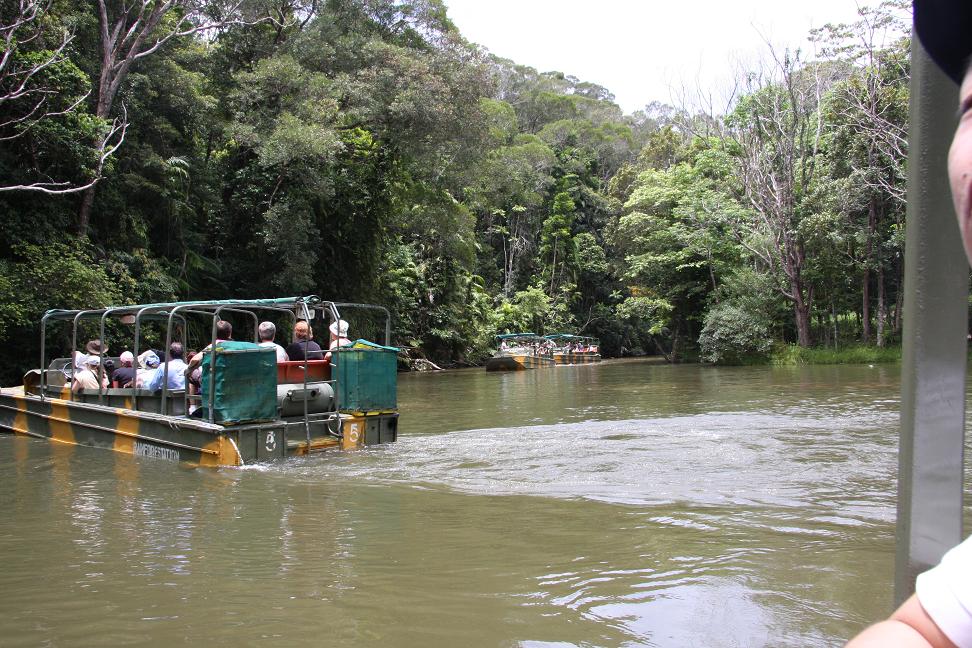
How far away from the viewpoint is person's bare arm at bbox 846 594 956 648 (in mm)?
875

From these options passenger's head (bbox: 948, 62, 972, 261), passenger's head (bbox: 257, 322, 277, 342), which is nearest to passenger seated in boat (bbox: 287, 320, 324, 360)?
passenger's head (bbox: 257, 322, 277, 342)

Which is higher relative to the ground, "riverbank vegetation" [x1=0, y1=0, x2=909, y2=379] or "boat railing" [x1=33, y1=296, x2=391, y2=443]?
"riverbank vegetation" [x1=0, y1=0, x2=909, y2=379]

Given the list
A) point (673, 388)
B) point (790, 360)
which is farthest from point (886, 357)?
point (673, 388)

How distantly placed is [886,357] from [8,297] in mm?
27733

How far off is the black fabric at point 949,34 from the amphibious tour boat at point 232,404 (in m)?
8.53

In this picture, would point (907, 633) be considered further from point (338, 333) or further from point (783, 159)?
point (783, 159)

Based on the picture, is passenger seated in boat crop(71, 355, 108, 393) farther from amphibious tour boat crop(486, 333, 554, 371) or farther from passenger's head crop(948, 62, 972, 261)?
amphibious tour boat crop(486, 333, 554, 371)

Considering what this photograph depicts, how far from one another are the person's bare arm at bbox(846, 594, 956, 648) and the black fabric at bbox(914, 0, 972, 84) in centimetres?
61

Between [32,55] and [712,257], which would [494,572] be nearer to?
[32,55]

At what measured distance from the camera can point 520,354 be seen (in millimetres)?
37562

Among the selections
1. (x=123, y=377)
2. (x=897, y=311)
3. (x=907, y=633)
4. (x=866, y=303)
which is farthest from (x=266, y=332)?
(x=897, y=311)

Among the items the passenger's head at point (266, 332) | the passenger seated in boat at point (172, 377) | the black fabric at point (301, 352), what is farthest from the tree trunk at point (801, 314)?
the passenger seated in boat at point (172, 377)

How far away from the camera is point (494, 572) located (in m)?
4.82

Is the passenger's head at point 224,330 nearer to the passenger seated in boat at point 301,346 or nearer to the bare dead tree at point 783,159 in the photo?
the passenger seated in boat at point 301,346
